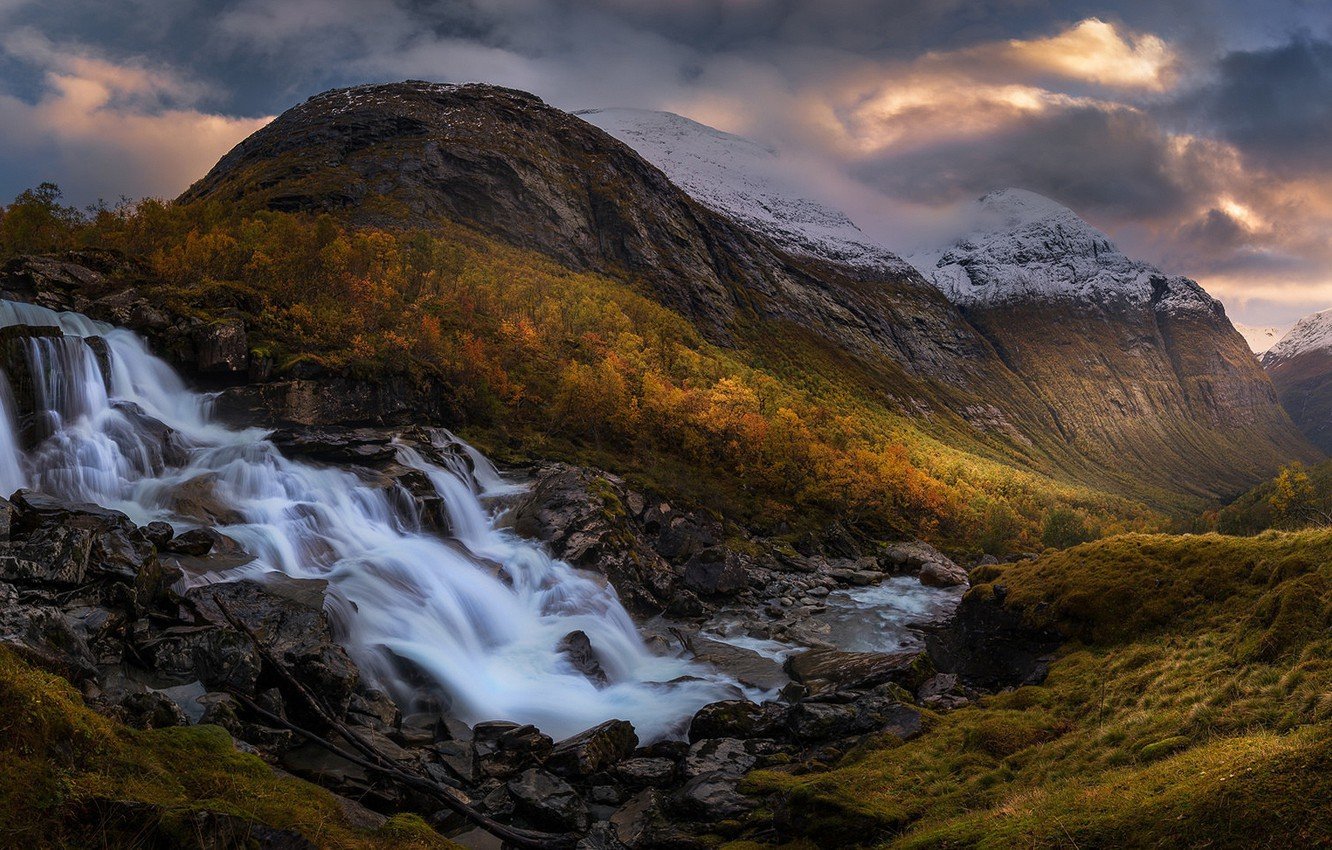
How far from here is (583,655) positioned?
96.0 ft

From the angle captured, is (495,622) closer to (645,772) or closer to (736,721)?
(736,721)

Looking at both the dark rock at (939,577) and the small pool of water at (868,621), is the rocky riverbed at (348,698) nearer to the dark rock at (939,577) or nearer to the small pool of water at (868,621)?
the small pool of water at (868,621)

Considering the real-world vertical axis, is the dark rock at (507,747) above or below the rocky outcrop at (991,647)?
below

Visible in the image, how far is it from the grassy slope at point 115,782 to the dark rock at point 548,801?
225 inches

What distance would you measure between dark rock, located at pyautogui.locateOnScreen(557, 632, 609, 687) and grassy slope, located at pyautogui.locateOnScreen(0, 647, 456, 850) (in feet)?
60.2

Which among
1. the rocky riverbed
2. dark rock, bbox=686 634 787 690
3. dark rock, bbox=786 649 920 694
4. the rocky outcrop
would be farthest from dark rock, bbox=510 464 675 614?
the rocky outcrop

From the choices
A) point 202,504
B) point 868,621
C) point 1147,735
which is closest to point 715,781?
point 1147,735

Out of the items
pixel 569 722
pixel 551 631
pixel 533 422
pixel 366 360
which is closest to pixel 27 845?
pixel 569 722

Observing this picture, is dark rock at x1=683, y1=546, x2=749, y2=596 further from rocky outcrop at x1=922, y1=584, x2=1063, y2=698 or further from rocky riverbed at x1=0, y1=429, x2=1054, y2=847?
rocky outcrop at x1=922, y1=584, x2=1063, y2=698

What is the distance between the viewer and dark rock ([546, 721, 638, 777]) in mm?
18188

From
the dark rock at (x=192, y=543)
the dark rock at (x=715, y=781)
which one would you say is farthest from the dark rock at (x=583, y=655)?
the dark rock at (x=192, y=543)

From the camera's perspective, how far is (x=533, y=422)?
234 feet

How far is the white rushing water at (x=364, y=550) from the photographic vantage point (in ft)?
80.8

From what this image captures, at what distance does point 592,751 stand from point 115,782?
12.6m
